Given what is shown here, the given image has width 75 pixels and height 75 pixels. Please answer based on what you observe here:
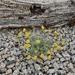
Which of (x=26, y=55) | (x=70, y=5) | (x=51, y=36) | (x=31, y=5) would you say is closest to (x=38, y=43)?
(x=26, y=55)

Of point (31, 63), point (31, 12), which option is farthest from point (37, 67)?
point (31, 12)

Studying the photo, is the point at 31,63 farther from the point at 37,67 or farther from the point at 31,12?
the point at 31,12

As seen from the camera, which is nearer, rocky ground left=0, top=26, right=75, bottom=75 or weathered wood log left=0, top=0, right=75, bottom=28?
rocky ground left=0, top=26, right=75, bottom=75

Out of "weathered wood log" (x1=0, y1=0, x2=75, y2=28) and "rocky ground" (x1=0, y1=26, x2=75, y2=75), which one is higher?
"weathered wood log" (x1=0, y1=0, x2=75, y2=28)

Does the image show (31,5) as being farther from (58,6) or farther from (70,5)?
(70,5)

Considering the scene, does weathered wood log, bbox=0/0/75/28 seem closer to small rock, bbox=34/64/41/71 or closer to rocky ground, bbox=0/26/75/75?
rocky ground, bbox=0/26/75/75

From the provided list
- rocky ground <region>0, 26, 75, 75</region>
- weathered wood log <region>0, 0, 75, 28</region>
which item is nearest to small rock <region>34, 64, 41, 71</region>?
rocky ground <region>0, 26, 75, 75</region>
